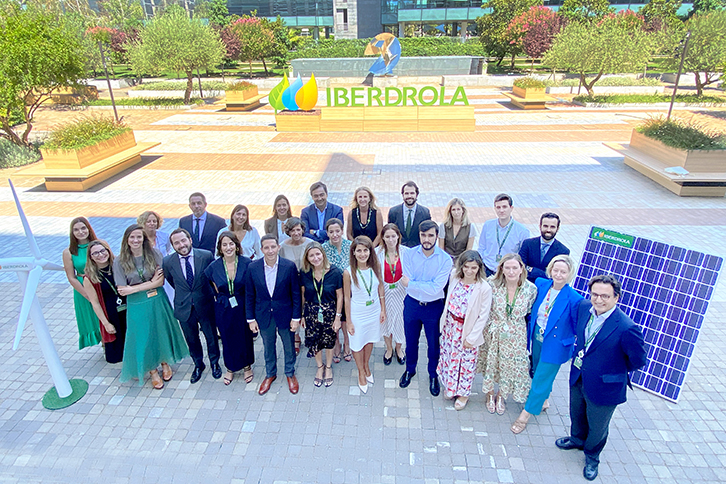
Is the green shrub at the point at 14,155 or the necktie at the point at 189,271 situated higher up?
the necktie at the point at 189,271

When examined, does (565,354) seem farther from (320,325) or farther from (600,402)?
(320,325)

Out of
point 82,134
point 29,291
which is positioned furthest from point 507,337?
point 82,134

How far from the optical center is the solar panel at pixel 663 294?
156 inches

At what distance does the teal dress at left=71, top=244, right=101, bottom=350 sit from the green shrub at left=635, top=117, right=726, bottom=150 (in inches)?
502

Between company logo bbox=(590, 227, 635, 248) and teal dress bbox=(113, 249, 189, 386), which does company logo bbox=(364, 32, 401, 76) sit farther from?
teal dress bbox=(113, 249, 189, 386)

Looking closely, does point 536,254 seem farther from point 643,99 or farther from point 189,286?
point 643,99

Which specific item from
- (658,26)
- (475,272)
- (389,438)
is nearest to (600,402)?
(475,272)

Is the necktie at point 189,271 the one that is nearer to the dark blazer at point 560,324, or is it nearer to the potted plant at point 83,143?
the dark blazer at point 560,324

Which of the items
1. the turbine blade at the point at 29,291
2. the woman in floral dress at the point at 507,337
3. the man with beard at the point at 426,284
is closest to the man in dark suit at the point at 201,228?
the turbine blade at the point at 29,291

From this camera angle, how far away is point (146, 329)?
467cm

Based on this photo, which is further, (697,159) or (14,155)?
(14,155)

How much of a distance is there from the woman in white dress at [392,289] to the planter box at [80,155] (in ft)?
34.9

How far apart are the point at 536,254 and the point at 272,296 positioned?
113 inches

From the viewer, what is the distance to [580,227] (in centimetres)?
877
